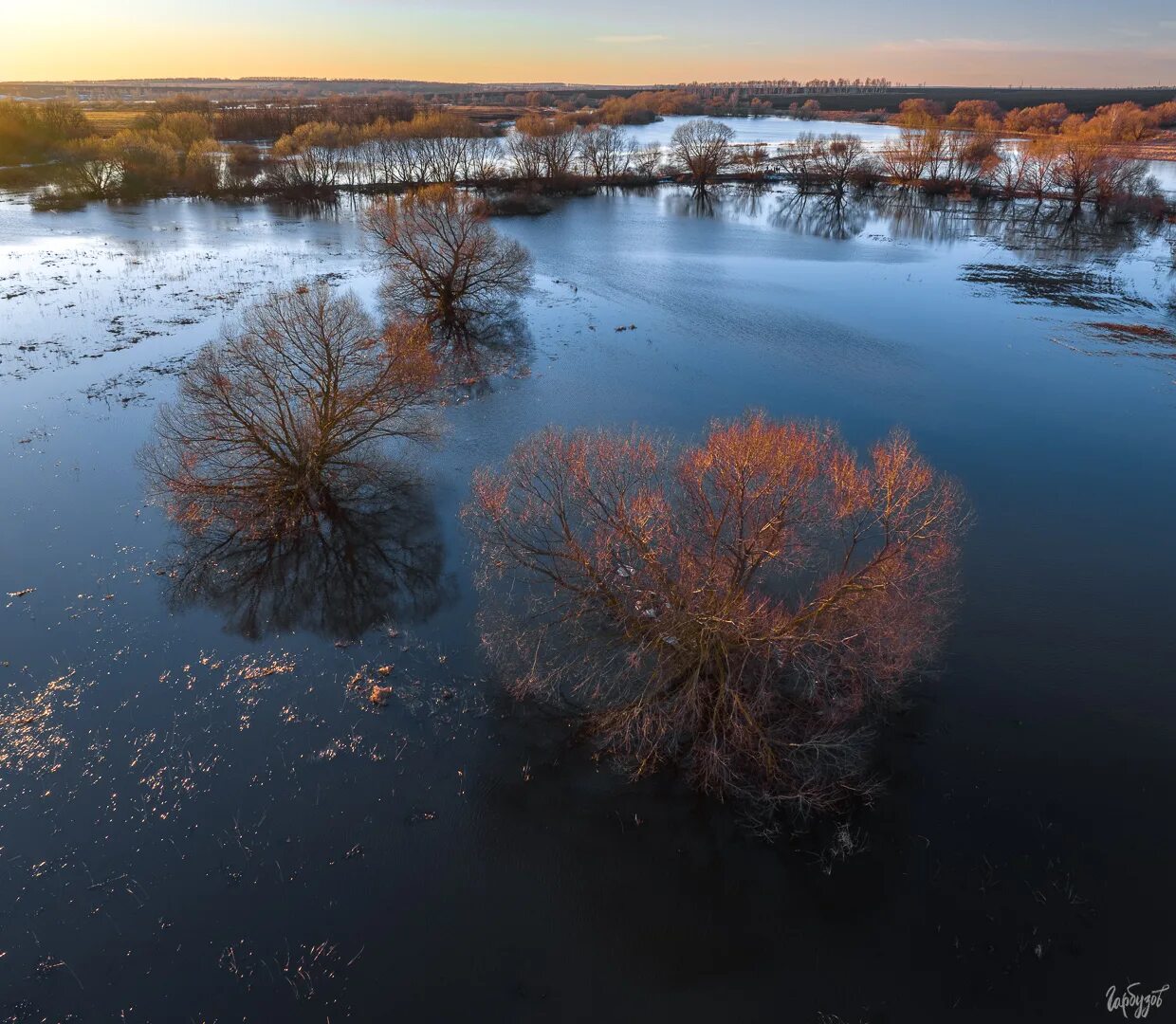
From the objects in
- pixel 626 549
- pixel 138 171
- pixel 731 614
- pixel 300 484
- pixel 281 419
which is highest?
pixel 138 171

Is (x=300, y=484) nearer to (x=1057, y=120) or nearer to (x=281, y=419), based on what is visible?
(x=281, y=419)

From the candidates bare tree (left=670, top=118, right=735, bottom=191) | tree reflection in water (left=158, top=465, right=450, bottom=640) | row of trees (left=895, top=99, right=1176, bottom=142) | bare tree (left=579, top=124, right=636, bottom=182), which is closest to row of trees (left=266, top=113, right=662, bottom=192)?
bare tree (left=579, top=124, right=636, bottom=182)

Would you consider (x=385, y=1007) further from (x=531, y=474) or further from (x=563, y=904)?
(x=531, y=474)

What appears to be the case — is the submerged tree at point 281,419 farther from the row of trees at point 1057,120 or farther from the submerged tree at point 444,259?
the row of trees at point 1057,120

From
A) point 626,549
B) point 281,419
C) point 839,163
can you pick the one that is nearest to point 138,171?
point 281,419

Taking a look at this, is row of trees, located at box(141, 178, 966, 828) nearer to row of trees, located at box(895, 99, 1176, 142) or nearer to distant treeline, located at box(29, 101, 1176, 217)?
distant treeline, located at box(29, 101, 1176, 217)

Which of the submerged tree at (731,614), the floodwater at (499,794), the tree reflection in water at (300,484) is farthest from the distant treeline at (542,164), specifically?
the submerged tree at (731,614)
